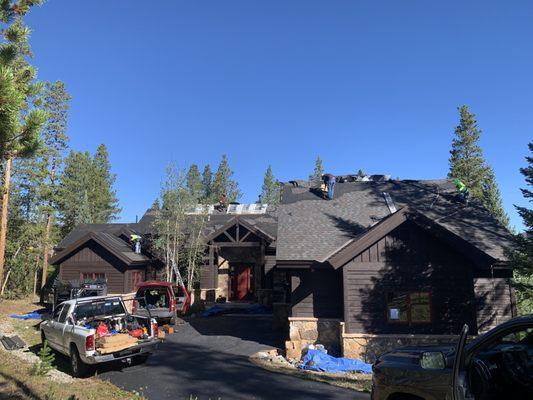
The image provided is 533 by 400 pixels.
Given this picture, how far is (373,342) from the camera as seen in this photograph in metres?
12.6

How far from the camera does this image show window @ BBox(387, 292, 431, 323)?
12.6 meters

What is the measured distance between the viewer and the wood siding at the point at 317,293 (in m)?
14.0

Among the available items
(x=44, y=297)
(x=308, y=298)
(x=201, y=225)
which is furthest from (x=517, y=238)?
(x=44, y=297)

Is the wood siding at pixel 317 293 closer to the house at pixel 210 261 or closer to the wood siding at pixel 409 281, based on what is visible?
the wood siding at pixel 409 281

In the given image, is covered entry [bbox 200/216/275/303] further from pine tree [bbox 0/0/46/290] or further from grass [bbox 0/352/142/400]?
pine tree [bbox 0/0/46/290]

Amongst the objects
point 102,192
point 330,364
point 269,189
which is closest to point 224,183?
point 269,189

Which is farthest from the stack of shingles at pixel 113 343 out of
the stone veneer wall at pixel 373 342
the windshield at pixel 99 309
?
the stone veneer wall at pixel 373 342

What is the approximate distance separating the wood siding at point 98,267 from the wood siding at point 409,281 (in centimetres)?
1678

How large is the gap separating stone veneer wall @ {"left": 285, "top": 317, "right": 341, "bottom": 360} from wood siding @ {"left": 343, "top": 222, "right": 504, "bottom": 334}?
3.13 feet

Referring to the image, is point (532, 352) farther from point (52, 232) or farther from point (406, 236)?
point (52, 232)

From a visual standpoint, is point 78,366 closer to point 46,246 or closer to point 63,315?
point 63,315

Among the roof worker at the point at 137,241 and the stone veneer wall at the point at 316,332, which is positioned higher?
the roof worker at the point at 137,241

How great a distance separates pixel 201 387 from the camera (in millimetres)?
8938

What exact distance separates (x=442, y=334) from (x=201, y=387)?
25.6 feet
